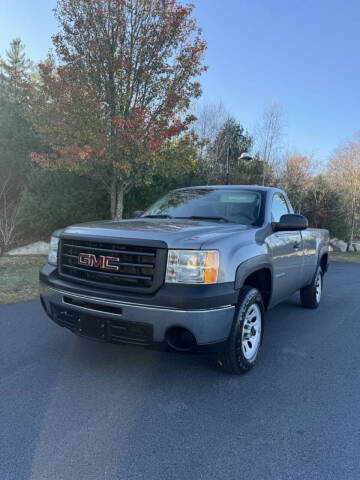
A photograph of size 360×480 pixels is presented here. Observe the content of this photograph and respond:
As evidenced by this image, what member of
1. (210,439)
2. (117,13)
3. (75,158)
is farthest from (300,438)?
(117,13)

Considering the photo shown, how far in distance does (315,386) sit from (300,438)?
0.87 metres

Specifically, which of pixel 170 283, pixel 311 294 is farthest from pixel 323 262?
pixel 170 283

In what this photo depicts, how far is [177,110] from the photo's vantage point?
940cm

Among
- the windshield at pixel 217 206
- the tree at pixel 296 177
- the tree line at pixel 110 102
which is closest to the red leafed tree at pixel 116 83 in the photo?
the tree line at pixel 110 102

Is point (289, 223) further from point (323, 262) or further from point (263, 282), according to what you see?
point (323, 262)

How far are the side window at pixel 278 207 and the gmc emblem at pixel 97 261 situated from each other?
2099 mm

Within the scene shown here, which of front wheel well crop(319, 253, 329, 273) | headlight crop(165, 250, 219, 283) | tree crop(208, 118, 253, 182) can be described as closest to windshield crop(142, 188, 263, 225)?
headlight crop(165, 250, 219, 283)

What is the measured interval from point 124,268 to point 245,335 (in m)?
1.36

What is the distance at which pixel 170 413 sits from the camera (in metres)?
2.63

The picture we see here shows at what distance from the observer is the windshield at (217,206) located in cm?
399

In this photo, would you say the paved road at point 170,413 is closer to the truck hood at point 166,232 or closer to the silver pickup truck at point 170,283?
the silver pickup truck at point 170,283

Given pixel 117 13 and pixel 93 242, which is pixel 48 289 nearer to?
pixel 93 242

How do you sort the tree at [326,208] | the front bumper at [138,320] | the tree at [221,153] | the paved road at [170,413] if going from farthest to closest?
the tree at [326,208]
the tree at [221,153]
the front bumper at [138,320]
the paved road at [170,413]

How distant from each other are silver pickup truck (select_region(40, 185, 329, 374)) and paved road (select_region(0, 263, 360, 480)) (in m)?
0.43
